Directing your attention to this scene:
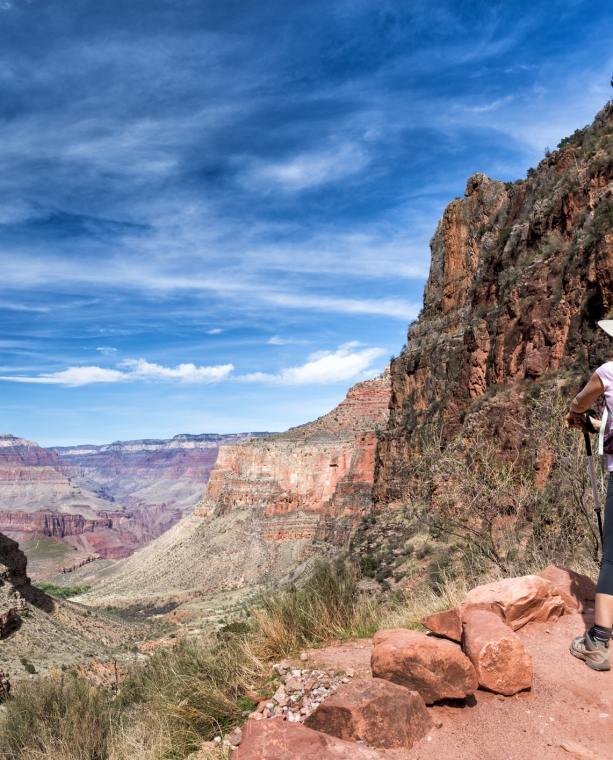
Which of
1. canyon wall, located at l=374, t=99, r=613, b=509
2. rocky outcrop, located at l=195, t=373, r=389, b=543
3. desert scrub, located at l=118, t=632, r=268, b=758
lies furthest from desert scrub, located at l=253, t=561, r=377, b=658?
rocky outcrop, located at l=195, t=373, r=389, b=543

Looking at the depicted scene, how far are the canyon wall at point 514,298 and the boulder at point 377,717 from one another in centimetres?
1063

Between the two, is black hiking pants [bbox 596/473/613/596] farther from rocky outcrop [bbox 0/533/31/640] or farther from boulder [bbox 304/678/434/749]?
rocky outcrop [bbox 0/533/31/640]

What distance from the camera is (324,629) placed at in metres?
6.60

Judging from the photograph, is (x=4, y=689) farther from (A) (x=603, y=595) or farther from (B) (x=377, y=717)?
(A) (x=603, y=595)

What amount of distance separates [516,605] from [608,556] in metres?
1.28

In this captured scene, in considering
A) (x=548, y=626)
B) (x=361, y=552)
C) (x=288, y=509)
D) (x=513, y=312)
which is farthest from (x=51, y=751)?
(x=288, y=509)

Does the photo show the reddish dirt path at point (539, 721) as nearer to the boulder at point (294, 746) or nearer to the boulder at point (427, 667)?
the boulder at point (427, 667)

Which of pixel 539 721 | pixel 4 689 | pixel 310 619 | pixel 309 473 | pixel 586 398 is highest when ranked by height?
pixel 586 398

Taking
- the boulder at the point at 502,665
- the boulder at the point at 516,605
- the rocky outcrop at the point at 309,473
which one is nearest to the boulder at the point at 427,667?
the boulder at the point at 502,665

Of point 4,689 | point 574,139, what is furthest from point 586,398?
point 574,139

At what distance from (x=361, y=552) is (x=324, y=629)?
16319mm

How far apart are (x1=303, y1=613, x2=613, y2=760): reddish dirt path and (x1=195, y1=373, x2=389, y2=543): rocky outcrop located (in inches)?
2017

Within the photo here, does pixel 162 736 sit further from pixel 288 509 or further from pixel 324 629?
pixel 288 509

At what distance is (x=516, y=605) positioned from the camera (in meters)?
5.40
